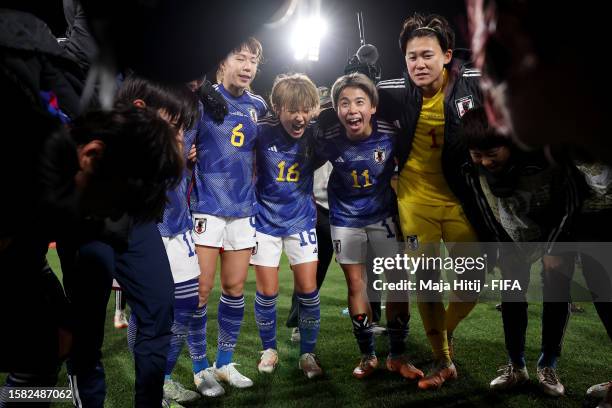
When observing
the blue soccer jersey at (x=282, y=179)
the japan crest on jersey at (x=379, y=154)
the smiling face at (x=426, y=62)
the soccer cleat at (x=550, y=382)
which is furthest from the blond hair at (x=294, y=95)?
the soccer cleat at (x=550, y=382)

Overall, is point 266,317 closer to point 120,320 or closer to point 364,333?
point 364,333

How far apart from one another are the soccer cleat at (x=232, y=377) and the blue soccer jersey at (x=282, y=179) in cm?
88

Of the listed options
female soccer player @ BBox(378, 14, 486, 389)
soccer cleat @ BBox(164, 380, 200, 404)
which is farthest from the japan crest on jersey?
soccer cleat @ BBox(164, 380, 200, 404)

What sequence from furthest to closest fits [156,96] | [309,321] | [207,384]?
[309,321] → [207,384] → [156,96]

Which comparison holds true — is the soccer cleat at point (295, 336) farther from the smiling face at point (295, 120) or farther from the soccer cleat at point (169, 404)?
the smiling face at point (295, 120)

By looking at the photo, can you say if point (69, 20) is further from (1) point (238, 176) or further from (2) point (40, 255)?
(1) point (238, 176)

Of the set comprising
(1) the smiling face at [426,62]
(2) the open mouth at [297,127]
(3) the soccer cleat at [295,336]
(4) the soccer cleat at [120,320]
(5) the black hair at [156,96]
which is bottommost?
(3) the soccer cleat at [295,336]

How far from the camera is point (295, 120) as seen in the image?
11.0 ft

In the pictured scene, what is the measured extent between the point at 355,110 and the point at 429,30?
623mm

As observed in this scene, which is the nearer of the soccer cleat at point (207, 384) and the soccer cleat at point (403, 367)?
the soccer cleat at point (207, 384)

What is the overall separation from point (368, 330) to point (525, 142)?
270 centimetres

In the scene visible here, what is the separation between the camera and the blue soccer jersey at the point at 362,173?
334 centimetres

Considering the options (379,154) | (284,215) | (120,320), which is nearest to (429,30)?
(379,154)

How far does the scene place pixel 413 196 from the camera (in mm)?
3242
